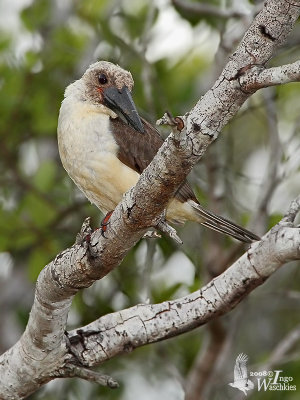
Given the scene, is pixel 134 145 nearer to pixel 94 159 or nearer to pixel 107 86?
pixel 94 159

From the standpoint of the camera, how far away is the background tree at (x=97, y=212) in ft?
19.7

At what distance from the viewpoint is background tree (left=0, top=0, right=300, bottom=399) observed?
6012 millimetres

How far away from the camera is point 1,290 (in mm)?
7191

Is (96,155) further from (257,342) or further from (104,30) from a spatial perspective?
Result: (257,342)

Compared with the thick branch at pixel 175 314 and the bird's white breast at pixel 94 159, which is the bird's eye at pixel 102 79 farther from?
the thick branch at pixel 175 314

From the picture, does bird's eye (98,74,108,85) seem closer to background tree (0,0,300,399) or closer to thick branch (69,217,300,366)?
background tree (0,0,300,399)

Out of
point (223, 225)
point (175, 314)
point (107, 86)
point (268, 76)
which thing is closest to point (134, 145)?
point (107, 86)

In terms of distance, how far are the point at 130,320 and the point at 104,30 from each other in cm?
334

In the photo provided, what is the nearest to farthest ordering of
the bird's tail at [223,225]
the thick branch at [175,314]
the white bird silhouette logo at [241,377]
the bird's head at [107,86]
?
1. the thick branch at [175,314]
2. the white bird silhouette logo at [241,377]
3. the bird's tail at [223,225]
4. the bird's head at [107,86]

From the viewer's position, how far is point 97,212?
659 centimetres

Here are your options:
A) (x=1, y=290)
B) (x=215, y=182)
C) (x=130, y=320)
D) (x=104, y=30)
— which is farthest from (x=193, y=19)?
(x=130, y=320)

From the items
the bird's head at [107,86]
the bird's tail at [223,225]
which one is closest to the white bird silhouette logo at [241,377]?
the bird's tail at [223,225]

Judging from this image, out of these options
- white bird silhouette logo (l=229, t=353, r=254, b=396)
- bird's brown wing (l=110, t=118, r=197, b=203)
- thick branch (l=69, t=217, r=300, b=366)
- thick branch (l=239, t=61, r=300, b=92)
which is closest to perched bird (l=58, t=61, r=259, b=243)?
bird's brown wing (l=110, t=118, r=197, b=203)

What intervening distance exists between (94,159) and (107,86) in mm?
677
